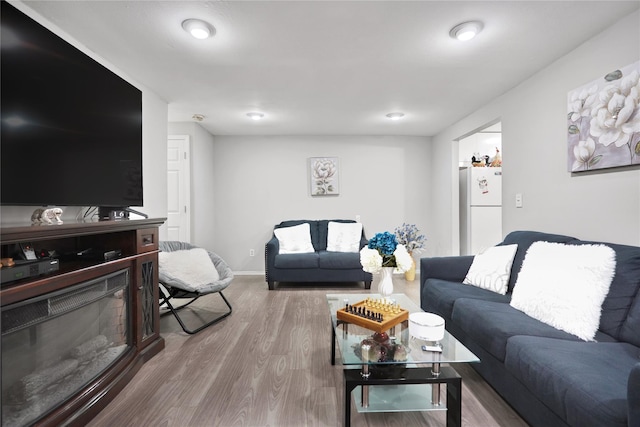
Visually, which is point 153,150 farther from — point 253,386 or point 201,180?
point 253,386

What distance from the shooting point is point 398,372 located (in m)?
1.51

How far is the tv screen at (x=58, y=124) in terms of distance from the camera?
144 centimetres

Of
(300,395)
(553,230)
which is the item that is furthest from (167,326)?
(553,230)

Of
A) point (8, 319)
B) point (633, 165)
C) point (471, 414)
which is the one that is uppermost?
point (633, 165)

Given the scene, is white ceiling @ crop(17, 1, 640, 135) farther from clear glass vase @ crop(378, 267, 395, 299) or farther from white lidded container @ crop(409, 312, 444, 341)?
white lidded container @ crop(409, 312, 444, 341)

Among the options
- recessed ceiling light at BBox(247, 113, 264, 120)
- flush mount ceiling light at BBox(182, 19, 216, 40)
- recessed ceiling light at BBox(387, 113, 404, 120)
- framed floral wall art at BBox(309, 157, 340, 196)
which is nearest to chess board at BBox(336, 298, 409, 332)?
flush mount ceiling light at BBox(182, 19, 216, 40)

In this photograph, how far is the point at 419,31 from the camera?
2.03 meters

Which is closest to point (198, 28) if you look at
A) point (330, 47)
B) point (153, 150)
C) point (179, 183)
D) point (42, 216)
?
point (330, 47)

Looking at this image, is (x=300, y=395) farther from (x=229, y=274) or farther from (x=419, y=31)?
(x=419, y=31)

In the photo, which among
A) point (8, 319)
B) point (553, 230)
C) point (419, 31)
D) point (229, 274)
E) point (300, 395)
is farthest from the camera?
point (229, 274)

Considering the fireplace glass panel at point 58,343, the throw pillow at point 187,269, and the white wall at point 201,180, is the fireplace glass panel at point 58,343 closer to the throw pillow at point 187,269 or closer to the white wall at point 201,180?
the throw pillow at point 187,269

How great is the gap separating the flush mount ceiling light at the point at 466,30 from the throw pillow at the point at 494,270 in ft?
5.29

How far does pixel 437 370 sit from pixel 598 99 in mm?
2075

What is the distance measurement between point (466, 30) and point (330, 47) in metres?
0.91
